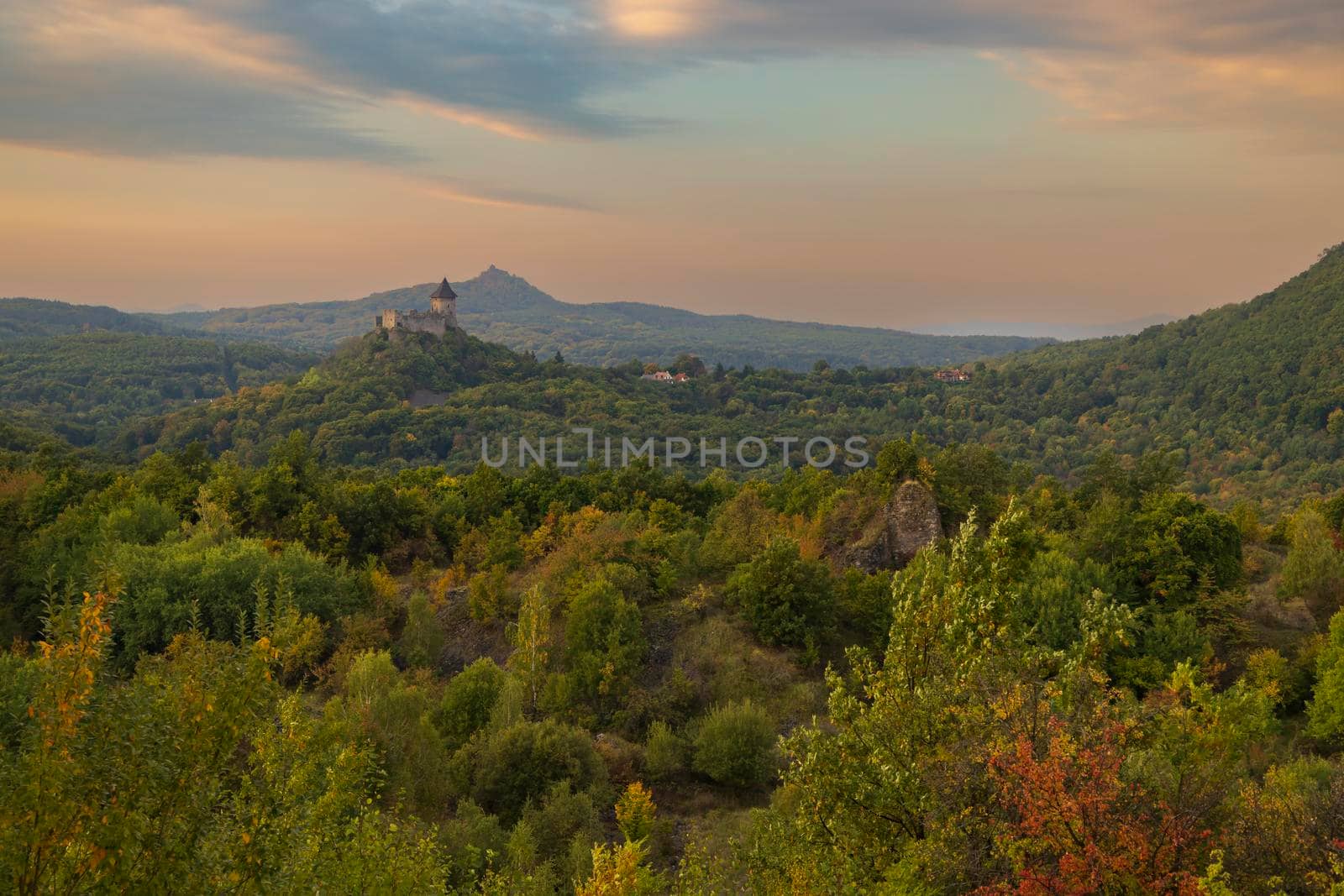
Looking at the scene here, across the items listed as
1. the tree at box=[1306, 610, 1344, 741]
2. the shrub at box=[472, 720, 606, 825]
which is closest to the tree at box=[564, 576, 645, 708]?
the shrub at box=[472, 720, 606, 825]

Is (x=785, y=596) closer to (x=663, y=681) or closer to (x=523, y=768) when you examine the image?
(x=663, y=681)

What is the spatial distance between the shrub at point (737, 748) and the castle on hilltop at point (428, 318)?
133m

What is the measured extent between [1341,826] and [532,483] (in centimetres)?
3772

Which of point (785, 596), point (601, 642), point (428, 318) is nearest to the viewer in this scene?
point (601, 642)

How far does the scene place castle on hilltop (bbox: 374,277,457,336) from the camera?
145 metres

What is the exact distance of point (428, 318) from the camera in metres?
147

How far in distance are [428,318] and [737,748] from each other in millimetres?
135956

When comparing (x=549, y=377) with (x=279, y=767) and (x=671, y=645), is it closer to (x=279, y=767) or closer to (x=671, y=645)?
(x=671, y=645)

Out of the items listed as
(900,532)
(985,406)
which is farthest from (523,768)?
(985,406)

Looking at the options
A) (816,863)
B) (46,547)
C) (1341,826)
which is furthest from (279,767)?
(46,547)

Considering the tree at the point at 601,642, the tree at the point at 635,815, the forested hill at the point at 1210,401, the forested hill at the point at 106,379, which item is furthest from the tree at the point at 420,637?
the forested hill at the point at 106,379

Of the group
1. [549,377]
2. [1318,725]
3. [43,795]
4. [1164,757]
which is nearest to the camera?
[43,795]

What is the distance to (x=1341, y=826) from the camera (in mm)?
9555

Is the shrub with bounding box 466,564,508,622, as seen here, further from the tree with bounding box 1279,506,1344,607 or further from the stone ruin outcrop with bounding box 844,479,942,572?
the tree with bounding box 1279,506,1344,607
